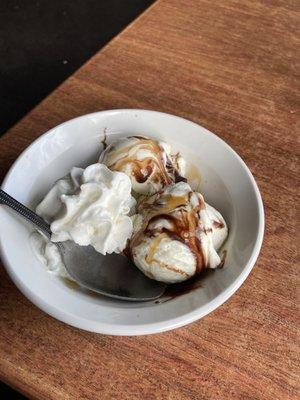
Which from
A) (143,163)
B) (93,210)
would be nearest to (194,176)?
(143,163)

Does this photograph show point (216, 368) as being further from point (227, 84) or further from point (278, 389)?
point (227, 84)

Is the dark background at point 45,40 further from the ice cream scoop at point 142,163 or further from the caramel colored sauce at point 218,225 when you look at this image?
the caramel colored sauce at point 218,225

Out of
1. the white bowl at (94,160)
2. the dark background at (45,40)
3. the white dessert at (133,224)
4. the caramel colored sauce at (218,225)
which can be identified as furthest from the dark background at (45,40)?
the caramel colored sauce at (218,225)

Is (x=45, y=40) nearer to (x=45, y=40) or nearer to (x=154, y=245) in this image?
(x=45, y=40)

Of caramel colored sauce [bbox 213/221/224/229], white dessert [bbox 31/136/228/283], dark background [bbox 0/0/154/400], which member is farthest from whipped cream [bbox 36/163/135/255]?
dark background [bbox 0/0/154/400]

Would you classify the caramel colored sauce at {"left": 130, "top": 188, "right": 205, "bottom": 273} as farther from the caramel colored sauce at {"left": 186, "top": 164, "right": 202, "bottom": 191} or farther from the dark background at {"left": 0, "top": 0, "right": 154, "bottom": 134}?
the dark background at {"left": 0, "top": 0, "right": 154, "bottom": 134}
